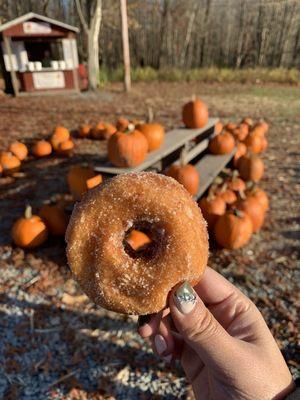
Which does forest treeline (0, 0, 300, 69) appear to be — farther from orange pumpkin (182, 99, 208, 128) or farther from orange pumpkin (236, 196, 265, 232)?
orange pumpkin (236, 196, 265, 232)

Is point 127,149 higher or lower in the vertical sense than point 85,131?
higher

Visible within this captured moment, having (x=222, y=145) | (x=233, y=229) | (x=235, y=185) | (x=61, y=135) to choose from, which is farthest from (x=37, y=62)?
(x=233, y=229)

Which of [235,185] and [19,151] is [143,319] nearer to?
[235,185]

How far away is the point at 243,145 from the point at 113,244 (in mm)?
5989

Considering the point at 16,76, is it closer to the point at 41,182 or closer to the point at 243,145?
the point at 41,182

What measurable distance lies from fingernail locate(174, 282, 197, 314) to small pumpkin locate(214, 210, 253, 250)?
2.54 metres

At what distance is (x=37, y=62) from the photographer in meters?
15.8

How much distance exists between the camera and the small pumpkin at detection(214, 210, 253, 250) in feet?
13.3

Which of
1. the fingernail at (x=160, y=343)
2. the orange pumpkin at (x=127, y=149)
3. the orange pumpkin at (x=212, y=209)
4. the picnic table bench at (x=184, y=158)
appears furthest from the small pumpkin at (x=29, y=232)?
the fingernail at (x=160, y=343)

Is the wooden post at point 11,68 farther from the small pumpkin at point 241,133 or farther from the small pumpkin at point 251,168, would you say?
the small pumpkin at point 251,168

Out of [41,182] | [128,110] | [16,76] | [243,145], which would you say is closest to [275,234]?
[243,145]

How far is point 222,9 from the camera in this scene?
21938mm

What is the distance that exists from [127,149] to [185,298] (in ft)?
9.59

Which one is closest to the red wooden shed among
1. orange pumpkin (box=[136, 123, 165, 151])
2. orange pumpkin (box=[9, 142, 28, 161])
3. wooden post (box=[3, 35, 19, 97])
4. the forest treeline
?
wooden post (box=[3, 35, 19, 97])
